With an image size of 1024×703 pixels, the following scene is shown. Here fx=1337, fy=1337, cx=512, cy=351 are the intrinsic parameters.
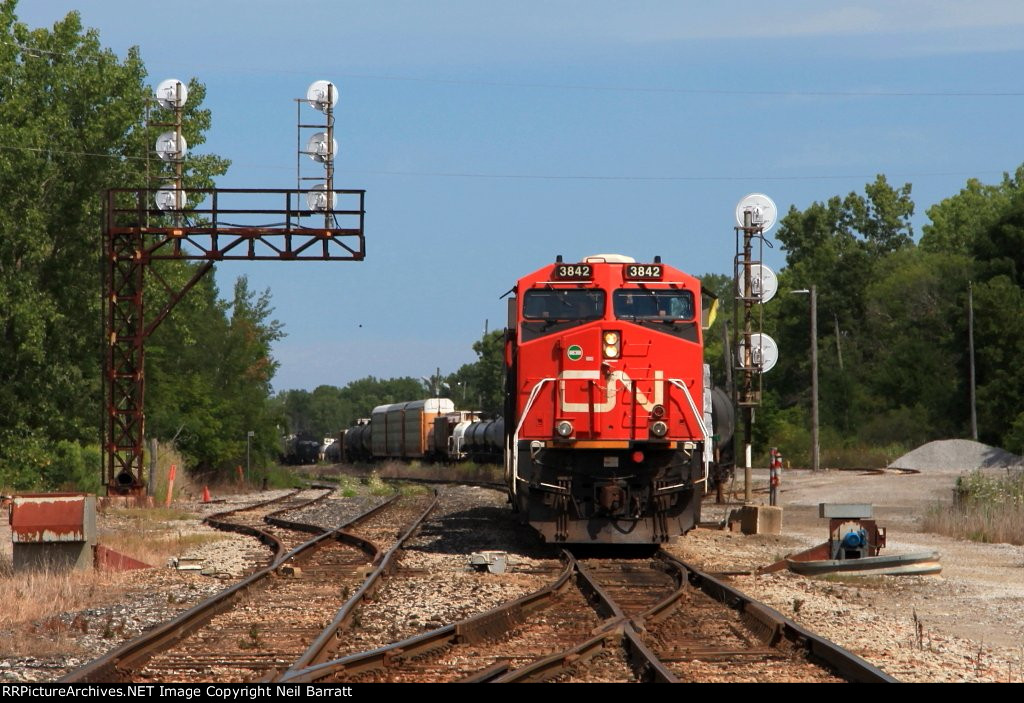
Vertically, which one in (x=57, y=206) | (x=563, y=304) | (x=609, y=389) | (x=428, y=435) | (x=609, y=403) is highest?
(x=57, y=206)

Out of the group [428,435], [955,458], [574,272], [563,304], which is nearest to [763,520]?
[563,304]

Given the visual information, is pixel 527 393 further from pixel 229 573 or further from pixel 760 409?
pixel 760 409

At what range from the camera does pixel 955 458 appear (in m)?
46.3

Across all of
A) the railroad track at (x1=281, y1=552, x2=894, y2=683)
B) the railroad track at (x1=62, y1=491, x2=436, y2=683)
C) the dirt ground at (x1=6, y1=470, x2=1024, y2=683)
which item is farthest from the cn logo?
the railroad track at (x1=281, y1=552, x2=894, y2=683)

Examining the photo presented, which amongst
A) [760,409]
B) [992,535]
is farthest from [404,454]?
[992,535]

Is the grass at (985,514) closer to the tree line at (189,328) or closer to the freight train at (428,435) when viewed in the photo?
the tree line at (189,328)

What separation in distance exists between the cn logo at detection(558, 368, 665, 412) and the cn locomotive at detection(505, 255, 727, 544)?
0.01 metres

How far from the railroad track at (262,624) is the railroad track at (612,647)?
73cm

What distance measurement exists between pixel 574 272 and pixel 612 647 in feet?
28.9

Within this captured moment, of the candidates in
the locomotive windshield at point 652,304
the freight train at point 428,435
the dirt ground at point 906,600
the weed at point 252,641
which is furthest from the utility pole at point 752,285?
the freight train at point 428,435

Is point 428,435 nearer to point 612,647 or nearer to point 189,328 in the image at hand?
point 189,328

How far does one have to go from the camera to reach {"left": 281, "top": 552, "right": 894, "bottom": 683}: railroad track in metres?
8.38

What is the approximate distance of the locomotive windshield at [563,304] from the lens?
1778 centimetres
